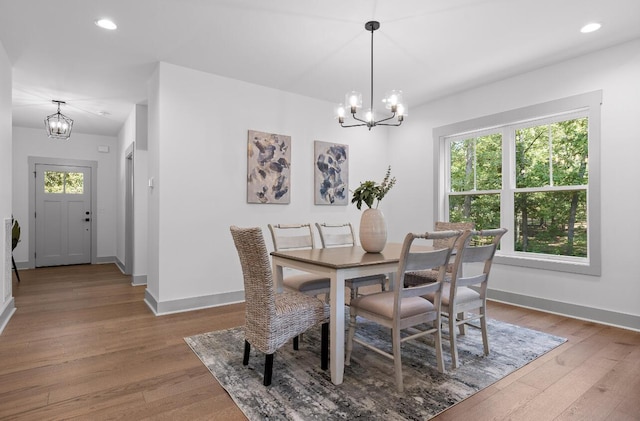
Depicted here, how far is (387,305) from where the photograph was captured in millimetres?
2105

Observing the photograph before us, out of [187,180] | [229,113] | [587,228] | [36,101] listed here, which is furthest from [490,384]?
[36,101]

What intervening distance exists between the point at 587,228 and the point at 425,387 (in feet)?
8.69

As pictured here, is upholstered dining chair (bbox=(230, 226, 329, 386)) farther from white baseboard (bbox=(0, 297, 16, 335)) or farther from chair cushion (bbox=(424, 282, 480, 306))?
white baseboard (bbox=(0, 297, 16, 335))

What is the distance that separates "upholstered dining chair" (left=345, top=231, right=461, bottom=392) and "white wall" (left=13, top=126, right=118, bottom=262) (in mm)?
6598

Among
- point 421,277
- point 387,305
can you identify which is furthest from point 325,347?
point 421,277

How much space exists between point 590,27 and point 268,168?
11.1ft

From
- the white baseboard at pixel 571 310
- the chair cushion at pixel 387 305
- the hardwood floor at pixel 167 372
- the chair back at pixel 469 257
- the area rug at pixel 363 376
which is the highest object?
the chair back at pixel 469 257

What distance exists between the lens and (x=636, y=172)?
306 cm

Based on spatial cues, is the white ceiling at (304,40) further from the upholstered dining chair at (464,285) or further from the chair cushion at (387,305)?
the chair cushion at (387,305)

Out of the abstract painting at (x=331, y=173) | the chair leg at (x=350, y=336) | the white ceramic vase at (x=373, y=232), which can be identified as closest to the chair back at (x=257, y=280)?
the chair leg at (x=350, y=336)

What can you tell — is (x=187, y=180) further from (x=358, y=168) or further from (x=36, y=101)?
(x=36, y=101)

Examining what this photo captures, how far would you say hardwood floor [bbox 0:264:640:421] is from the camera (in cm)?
181

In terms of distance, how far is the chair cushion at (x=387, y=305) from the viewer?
2066 mm

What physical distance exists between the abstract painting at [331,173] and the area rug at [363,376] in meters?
2.26
